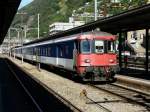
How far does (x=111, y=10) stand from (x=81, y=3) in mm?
74976

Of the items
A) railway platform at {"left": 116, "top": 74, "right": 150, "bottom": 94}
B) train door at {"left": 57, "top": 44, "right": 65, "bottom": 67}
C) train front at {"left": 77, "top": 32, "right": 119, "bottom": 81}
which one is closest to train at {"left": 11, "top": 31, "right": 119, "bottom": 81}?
train front at {"left": 77, "top": 32, "right": 119, "bottom": 81}

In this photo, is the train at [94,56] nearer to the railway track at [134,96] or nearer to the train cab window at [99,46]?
the train cab window at [99,46]

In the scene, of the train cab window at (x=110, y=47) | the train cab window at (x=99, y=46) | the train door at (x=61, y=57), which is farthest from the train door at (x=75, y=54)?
the train door at (x=61, y=57)

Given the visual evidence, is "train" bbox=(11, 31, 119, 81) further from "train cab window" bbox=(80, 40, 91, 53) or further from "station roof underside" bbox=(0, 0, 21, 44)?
"station roof underside" bbox=(0, 0, 21, 44)

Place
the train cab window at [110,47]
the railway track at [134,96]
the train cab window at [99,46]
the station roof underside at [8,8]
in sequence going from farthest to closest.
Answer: the train cab window at [110,47], the train cab window at [99,46], the station roof underside at [8,8], the railway track at [134,96]

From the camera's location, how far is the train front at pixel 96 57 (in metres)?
22.8

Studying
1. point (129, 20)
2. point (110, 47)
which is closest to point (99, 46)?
point (110, 47)

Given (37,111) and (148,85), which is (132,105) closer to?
(37,111)

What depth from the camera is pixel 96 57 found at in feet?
75.5

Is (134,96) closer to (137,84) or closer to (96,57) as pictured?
(137,84)

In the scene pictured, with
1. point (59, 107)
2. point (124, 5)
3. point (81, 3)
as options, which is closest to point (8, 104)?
point (59, 107)

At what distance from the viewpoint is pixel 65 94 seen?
18984 mm

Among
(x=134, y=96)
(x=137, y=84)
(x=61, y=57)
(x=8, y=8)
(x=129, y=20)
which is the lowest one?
(x=134, y=96)

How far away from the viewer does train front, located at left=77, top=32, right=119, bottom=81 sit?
2275 cm
